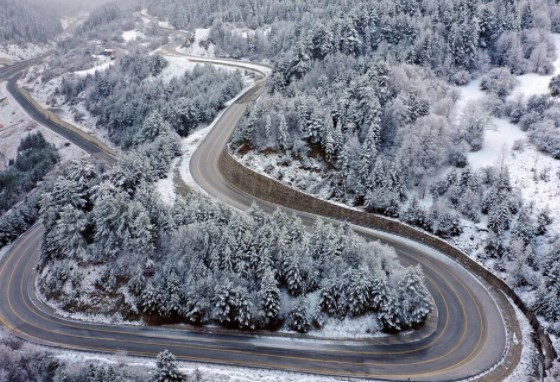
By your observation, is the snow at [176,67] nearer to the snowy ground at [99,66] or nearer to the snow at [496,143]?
the snowy ground at [99,66]

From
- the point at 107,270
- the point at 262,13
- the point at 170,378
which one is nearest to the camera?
the point at 170,378

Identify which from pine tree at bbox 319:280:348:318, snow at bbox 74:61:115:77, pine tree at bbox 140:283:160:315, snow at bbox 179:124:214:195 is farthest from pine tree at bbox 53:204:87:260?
snow at bbox 74:61:115:77

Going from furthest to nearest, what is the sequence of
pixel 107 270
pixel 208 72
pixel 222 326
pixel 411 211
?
pixel 208 72
pixel 411 211
pixel 107 270
pixel 222 326

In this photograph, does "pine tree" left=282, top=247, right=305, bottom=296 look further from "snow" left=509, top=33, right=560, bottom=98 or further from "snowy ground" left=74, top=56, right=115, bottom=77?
"snowy ground" left=74, top=56, right=115, bottom=77

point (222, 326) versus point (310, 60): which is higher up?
point (310, 60)

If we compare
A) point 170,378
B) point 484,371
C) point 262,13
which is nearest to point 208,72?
point 262,13

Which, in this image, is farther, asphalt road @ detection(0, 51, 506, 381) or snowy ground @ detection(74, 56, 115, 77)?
snowy ground @ detection(74, 56, 115, 77)

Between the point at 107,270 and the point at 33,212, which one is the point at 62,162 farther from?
the point at 107,270

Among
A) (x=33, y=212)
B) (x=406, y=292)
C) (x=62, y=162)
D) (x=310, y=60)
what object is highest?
(x=310, y=60)
